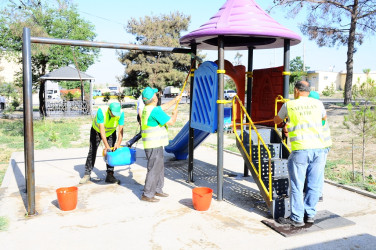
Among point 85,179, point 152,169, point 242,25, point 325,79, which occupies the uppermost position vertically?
point 325,79

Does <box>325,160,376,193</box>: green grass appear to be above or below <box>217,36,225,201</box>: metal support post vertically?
below

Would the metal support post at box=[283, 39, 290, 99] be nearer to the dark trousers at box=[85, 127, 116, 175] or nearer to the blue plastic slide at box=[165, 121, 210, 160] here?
the blue plastic slide at box=[165, 121, 210, 160]

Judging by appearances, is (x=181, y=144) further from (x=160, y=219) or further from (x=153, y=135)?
(x=160, y=219)

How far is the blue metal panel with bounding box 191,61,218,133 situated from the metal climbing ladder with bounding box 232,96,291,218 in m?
0.51

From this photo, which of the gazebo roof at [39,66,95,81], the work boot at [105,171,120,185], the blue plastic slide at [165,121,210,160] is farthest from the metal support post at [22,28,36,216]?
the gazebo roof at [39,66,95,81]

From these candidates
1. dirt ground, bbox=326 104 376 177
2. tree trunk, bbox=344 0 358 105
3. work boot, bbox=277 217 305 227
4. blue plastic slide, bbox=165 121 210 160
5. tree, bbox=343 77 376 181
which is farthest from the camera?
tree trunk, bbox=344 0 358 105

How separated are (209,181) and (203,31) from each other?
3.03 metres

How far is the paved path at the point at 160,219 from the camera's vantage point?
4.00 m

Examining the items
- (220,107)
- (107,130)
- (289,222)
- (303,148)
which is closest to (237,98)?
(220,107)

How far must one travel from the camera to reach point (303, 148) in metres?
4.24

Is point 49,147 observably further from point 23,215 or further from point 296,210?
point 296,210

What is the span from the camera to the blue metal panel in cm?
567

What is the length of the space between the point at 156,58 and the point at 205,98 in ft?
90.6

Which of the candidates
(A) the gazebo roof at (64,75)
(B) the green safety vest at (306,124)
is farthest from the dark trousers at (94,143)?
(A) the gazebo roof at (64,75)
